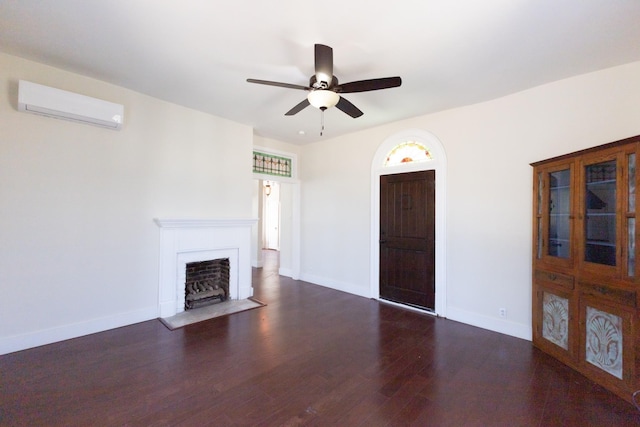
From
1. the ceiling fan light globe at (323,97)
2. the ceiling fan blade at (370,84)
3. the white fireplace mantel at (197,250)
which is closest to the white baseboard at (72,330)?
the white fireplace mantel at (197,250)

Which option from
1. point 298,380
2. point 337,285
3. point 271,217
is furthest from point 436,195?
point 271,217

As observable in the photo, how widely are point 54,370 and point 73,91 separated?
2858 mm

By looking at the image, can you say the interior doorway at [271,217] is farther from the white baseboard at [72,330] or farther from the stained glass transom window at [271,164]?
the white baseboard at [72,330]

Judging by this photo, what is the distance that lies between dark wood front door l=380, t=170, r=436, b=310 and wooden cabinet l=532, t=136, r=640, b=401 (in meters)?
1.23

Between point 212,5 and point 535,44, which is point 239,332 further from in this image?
point 535,44

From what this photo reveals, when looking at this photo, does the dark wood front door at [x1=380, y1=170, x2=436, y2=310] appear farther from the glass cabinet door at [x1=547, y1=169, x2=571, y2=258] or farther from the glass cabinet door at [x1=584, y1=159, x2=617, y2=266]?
the glass cabinet door at [x1=584, y1=159, x2=617, y2=266]

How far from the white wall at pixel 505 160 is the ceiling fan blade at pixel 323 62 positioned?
2.29 meters

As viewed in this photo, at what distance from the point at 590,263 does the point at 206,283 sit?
475 cm

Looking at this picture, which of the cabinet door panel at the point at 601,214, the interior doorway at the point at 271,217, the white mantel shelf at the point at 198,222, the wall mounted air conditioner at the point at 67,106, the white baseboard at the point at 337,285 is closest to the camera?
the cabinet door panel at the point at 601,214

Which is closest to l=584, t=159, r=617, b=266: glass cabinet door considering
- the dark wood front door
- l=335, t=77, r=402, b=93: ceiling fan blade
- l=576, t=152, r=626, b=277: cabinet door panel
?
l=576, t=152, r=626, b=277: cabinet door panel

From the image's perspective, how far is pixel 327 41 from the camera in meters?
2.30

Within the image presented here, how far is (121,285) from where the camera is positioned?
330 centimetres

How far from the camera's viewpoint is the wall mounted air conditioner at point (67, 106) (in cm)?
262

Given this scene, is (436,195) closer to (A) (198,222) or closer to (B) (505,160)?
(B) (505,160)
